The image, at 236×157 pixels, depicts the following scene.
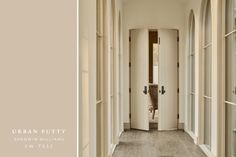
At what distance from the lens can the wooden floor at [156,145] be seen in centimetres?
514

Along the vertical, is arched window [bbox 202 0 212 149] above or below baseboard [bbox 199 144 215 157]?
above

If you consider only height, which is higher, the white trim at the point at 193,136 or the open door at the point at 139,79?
the open door at the point at 139,79

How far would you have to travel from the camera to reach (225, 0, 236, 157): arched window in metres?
3.66

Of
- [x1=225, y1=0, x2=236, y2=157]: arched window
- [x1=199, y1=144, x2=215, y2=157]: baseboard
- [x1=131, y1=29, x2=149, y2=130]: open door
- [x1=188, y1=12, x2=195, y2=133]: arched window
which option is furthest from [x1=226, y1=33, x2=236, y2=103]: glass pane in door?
[x1=131, y1=29, x2=149, y2=130]: open door

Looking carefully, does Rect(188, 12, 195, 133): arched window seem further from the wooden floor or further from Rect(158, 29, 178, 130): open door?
Rect(158, 29, 178, 130): open door

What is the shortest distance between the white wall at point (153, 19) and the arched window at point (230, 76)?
3.76 m

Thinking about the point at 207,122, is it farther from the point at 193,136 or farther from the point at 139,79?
the point at 139,79

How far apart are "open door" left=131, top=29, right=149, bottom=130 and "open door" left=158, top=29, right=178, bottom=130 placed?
1.30 feet

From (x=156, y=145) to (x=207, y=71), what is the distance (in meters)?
1.74

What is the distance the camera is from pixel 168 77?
772 centimetres

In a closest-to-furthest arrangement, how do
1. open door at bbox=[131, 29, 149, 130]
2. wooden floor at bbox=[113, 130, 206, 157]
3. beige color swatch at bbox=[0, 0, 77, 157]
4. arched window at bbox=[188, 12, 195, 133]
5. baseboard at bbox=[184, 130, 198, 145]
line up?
beige color swatch at bbox=[0, 0, 77, 157]
wooden floor at bbox=[113, 130, 206, 157]
baseboard at bbox=[184, 130, 198, 145]
arched window at bbox=[188, 12, 195, 133]
open door at bbox=[131, 29, 149, 130]

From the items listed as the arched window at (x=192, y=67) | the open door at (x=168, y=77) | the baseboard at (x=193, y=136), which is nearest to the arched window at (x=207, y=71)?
the baseboard at (x=193, y=136)

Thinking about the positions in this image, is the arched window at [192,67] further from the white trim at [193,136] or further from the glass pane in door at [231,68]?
the glass pane in door at [231,68]

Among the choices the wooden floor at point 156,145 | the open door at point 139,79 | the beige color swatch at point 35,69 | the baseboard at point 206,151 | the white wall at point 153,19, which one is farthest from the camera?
the white wall at point 153,19
